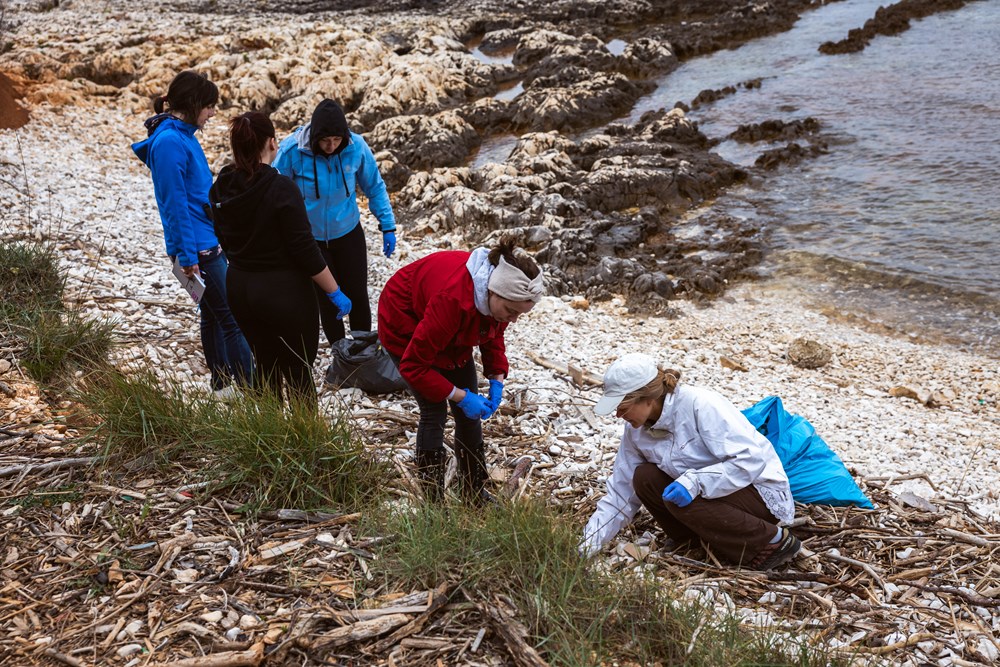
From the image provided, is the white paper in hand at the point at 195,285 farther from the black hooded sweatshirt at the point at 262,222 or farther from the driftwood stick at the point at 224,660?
the driftwood stick at the point at 224,660

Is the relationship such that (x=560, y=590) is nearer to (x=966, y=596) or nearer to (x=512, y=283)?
(x=512, y=283)

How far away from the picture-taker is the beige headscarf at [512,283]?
3.28 metres

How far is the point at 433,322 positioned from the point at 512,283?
44cm

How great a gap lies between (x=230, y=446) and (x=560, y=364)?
3490 mm

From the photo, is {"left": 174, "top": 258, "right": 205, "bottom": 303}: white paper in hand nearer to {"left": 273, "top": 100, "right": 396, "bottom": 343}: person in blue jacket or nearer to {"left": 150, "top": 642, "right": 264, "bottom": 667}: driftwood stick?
{"left": 273, "top": 100, "right": 396, "bottom": 343}: person in blue jacket

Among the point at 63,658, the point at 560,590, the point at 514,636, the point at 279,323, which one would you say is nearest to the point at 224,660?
the point at 63,658

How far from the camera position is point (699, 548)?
158 inches

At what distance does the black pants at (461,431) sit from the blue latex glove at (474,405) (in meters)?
0.11

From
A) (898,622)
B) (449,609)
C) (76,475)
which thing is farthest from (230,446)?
(898,622)

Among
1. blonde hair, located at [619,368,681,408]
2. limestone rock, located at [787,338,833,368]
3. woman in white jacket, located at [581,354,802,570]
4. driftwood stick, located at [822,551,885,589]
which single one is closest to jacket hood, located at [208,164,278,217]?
woman in white jacket, located at [581,354,802,570]

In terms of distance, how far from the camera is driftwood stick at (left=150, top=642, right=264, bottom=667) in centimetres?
255

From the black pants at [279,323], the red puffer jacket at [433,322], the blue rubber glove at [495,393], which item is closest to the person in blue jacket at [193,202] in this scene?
the black pants at [279,323]

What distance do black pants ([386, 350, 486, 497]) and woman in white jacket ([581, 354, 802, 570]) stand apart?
2.28 ft

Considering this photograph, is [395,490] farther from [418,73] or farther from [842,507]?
[418,73]
